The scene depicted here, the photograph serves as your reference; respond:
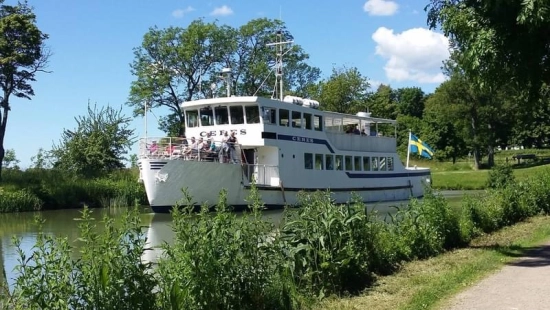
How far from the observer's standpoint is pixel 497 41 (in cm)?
1012

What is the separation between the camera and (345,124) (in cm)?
3628

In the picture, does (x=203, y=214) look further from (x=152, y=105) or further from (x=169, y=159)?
(x=152, y=105)

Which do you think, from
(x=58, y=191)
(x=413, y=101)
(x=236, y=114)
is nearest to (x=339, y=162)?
(x=236, y=114)

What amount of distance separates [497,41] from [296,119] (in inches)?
792

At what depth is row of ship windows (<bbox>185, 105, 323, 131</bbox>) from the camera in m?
28.0

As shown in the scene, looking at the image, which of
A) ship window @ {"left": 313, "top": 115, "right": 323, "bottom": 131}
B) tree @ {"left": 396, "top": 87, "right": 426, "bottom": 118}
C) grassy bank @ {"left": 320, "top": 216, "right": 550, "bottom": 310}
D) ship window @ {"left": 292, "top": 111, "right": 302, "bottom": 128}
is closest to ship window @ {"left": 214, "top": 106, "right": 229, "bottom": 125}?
ship window @ {"left": 292, "top": 111, "right": 302, "bottom": 128}

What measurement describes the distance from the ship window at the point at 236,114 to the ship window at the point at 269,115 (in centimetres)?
114

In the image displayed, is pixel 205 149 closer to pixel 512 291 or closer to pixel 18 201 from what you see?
pixel 18 201

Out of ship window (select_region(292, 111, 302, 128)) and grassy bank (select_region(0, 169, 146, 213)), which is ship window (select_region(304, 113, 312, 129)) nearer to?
ship window (select_region(292, 111, 302, 128))

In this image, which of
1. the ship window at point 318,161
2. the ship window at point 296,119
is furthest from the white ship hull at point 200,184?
the ship window at point 296,119

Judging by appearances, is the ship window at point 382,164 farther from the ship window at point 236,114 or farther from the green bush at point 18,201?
the green bush at point 18,201

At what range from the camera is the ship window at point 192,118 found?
97.1ft

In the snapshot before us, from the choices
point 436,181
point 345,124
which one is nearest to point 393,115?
point 436,181

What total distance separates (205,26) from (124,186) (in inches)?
762
